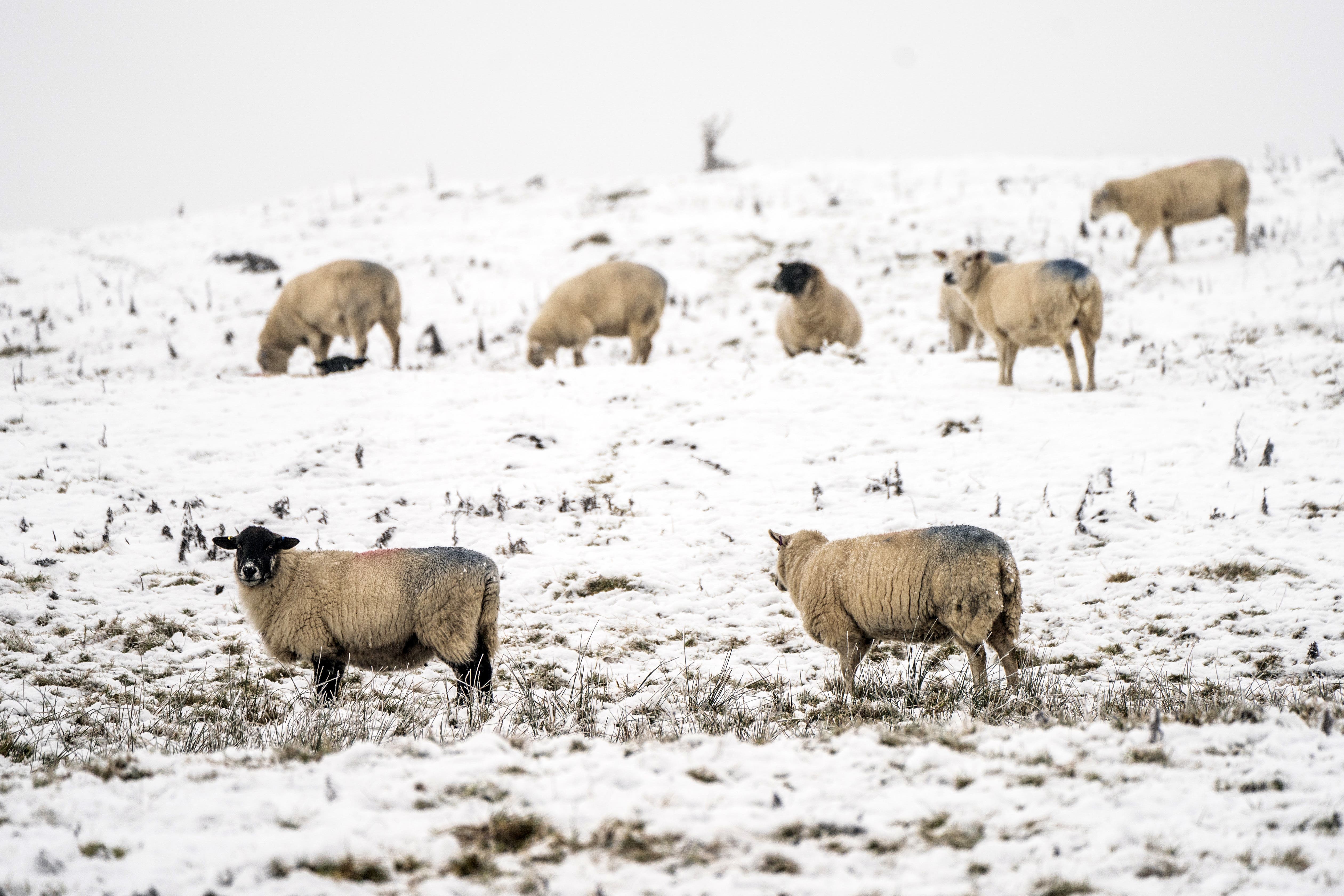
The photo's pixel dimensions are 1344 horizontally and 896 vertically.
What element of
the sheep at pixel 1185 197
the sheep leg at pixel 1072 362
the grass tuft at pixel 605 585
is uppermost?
the sheep at pixel 1185 197

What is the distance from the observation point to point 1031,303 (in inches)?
450

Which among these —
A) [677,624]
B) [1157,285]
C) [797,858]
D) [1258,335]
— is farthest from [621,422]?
[1157,285]

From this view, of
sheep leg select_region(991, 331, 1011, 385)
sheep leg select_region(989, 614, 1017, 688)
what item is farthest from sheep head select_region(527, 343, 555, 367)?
sheep leg select_region(989, 614, 1017, 688)

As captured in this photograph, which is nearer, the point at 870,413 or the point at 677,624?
the point at 677,624

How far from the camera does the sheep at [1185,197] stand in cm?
1677

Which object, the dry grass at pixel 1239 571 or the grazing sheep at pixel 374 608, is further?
the dry grass at pixel 1239 571

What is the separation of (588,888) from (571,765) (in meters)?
0.90

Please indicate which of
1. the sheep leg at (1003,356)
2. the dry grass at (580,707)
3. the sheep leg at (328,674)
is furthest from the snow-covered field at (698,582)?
the sheep leg at (1003,356)

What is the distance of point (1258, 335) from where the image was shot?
42.7ft

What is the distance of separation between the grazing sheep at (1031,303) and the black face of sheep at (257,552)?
9.23m

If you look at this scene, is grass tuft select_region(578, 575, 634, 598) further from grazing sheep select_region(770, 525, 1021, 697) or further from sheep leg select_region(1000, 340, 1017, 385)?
sheep leg select_region(1000, 340, 1017, 385)

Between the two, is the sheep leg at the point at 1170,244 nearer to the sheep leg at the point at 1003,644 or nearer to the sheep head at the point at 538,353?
the sheep head at the point at 538,353

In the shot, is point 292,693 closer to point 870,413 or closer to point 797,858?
point 797,858

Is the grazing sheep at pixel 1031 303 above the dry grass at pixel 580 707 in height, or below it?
above
